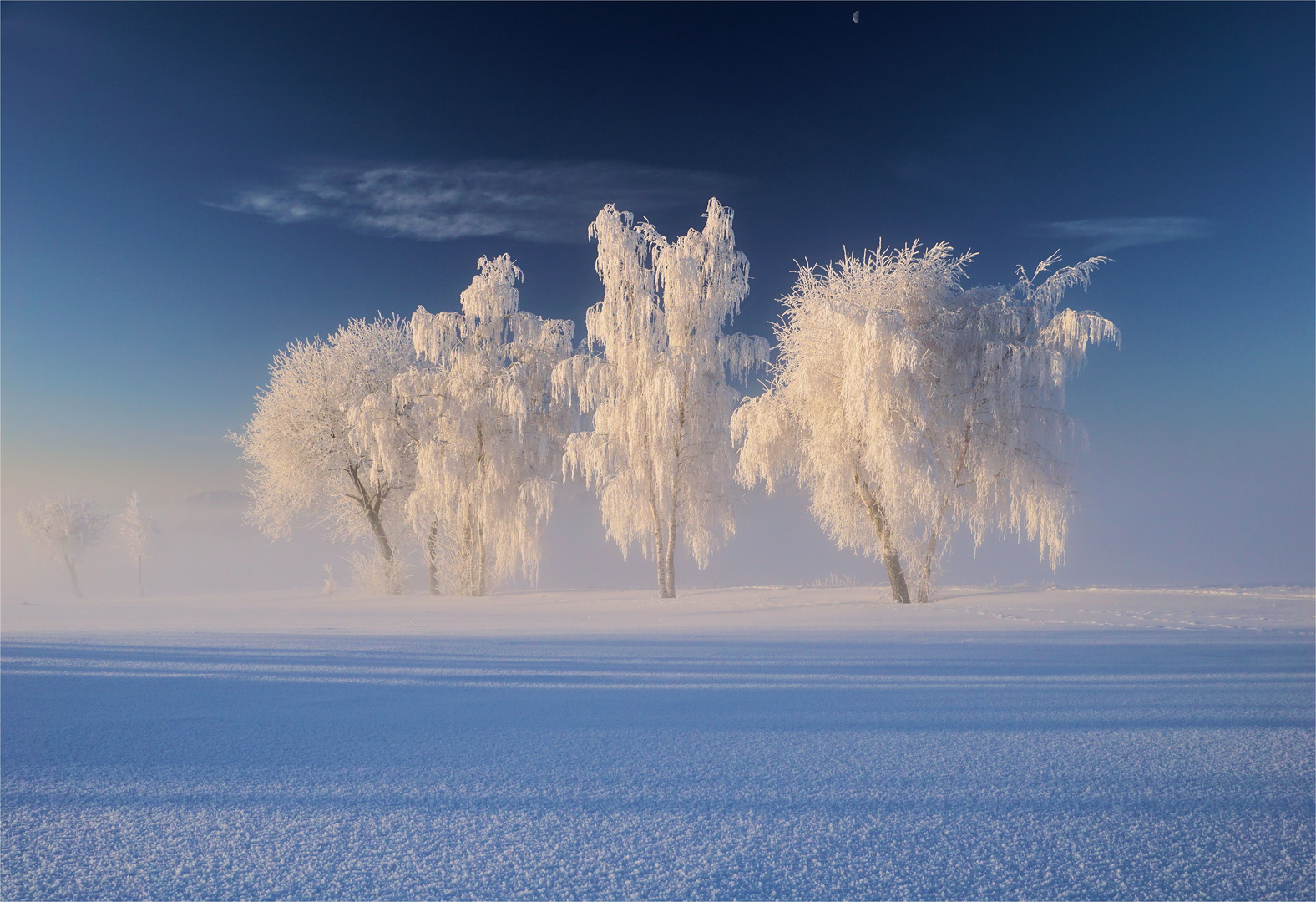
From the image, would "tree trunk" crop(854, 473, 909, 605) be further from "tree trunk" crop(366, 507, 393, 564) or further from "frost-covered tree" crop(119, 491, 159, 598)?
"frost-covered tree" crop(119, 491, 159, 598)

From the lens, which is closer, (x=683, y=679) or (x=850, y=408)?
(x=683, y=679)

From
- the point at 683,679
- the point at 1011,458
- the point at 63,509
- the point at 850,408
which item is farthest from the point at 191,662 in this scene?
the point at 63,509

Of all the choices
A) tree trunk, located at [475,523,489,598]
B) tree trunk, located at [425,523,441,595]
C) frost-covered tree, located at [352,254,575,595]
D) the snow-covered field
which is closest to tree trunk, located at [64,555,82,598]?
tree trunk, located at [425,523,441,595]

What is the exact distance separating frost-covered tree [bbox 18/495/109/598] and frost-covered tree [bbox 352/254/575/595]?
72.2ft

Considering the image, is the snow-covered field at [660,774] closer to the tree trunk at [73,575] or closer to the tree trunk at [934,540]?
the tree trunk at [934,540]

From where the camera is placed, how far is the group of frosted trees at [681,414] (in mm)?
12539

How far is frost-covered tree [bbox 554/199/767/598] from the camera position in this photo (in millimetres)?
15727

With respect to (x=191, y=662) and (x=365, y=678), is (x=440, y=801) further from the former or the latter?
(x=191, y=662)

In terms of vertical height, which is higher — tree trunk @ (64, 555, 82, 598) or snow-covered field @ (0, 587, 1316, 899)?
snow-covered field @ (0, 587, 1316, 899)

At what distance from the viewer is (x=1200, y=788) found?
9.59 ft

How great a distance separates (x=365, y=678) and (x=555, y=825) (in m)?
3.46

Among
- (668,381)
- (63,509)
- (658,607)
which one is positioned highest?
(668,381)

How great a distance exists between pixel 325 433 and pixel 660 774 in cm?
1821

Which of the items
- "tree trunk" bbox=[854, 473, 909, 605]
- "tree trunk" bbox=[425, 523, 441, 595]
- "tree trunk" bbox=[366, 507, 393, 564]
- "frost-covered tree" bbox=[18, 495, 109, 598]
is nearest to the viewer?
"tree trunk" bbox=[854, 473, 909, 605]
